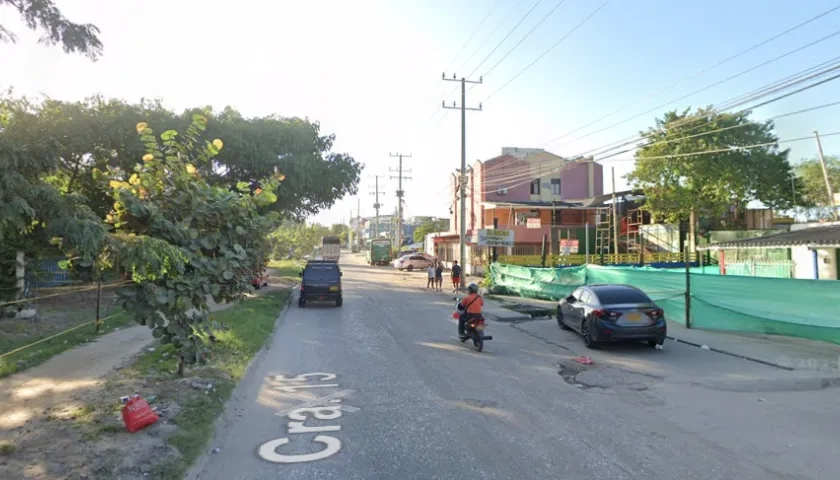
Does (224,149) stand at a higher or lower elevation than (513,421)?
higher

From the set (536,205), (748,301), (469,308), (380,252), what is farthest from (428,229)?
(469,308)

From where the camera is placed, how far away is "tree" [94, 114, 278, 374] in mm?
6633

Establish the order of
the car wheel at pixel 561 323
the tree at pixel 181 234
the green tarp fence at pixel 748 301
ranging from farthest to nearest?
1. the car wheel at pixel 561 323
2. the green tarp fence at pixel 748 301
3. the tree at pixel 181 234

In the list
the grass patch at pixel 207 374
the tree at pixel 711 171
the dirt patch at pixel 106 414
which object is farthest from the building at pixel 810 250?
the dirt patch at pixel 106 414

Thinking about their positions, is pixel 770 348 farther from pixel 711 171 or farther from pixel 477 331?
pixel 711 171

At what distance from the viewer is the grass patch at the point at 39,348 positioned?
8.73 metres

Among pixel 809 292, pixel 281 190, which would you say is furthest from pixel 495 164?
pixel 809 292

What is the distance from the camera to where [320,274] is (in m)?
21.3

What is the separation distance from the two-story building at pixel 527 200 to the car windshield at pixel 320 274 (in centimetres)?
2141

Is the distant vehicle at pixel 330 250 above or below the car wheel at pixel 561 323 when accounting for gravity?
above

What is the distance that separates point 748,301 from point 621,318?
11.8 feet

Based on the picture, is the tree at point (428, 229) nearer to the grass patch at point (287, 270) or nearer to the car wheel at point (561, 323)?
the grass patch at point (287, 270)

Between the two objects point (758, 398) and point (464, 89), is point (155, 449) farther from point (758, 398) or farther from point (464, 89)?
point (464, 89)

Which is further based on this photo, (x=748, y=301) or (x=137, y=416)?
(x=748, y=301)
